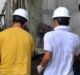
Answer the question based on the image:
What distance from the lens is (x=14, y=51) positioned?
5.46m

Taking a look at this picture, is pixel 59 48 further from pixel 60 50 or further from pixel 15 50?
pixel 15 50

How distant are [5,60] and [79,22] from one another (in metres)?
6.07

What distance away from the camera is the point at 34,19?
11930 millimetres

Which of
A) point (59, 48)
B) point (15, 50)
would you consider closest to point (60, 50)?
point (59, 48)

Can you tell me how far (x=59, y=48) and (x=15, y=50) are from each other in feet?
1.78

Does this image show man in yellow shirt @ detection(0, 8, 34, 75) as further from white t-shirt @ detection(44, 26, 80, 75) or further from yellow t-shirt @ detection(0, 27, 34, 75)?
white t-shirt @ detection(44, 26, 80, 75)

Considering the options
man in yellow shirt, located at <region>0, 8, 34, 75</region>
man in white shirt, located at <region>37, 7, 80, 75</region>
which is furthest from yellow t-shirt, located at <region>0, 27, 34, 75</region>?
man in white shirt, located at <region>37, 7, 80, 75</region>

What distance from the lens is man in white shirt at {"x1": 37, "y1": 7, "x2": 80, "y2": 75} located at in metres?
5.41

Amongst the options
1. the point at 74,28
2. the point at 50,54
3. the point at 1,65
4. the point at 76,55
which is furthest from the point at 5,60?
the point at 74,28

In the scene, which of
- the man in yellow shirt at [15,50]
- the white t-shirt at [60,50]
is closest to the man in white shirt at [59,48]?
the white t-shirt at [60,50]

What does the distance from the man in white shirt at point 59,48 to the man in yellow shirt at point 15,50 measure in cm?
23

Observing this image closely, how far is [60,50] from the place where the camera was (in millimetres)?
5477

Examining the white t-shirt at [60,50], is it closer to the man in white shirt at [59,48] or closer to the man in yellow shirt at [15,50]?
the man in white shirt at [59,48]

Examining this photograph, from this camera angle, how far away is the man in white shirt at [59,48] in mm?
5406
